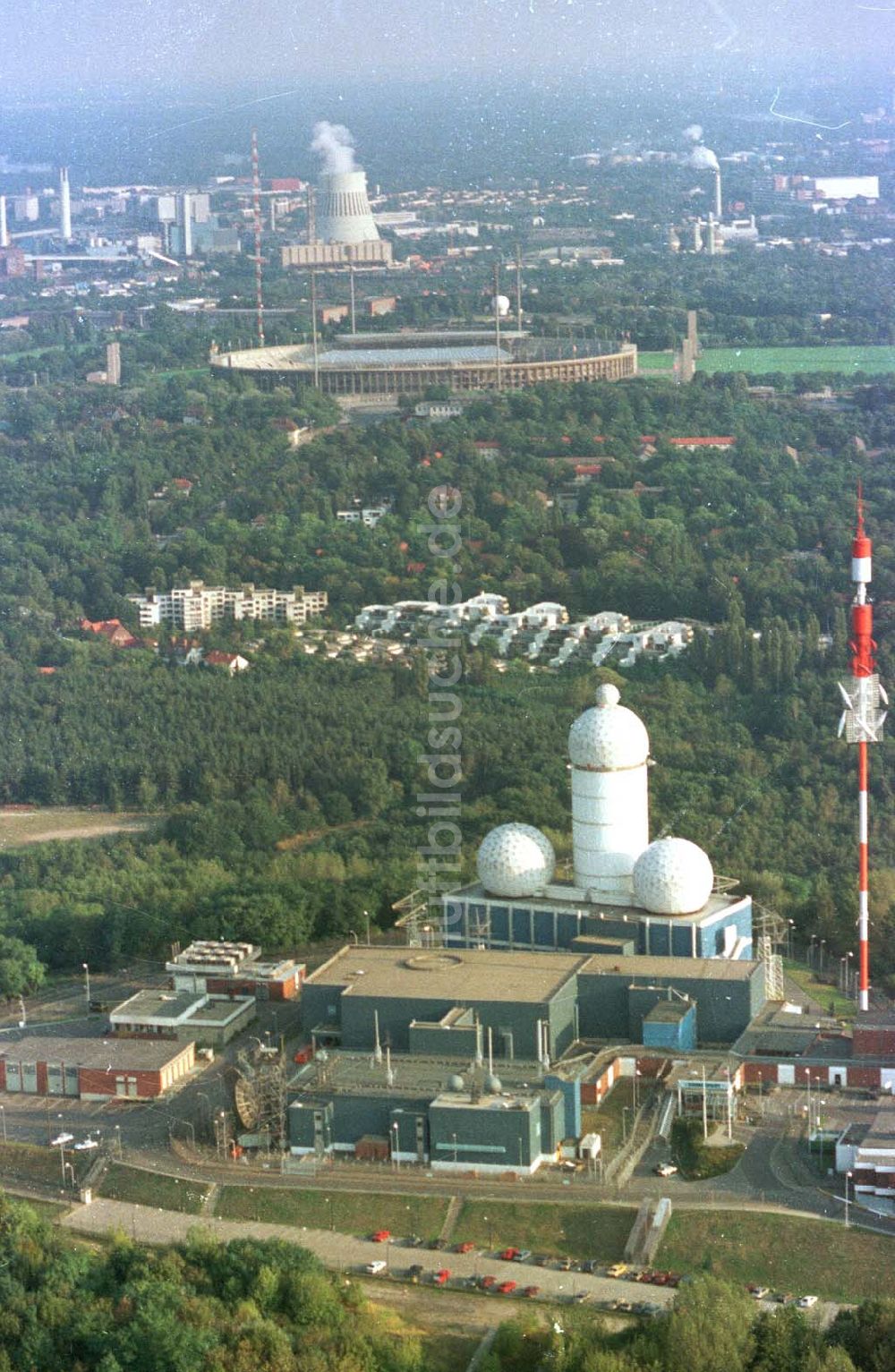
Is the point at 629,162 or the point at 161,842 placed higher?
the point at 629,162

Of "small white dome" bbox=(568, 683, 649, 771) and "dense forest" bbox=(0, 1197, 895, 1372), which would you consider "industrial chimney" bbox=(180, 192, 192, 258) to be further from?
"dense forest" bbox=(0, 1197, 895, 1372)

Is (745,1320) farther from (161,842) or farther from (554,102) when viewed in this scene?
(554,102)

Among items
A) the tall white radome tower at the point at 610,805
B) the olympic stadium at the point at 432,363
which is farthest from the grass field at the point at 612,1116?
the olympic stadium at the point at 432,363

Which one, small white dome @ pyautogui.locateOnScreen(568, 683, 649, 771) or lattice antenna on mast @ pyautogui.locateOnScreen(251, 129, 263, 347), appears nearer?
small white dome @ pyautogui.locateOnScreen(568, 683, 649, 771)

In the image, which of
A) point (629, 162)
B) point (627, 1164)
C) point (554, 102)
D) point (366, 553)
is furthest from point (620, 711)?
point (629, 162)

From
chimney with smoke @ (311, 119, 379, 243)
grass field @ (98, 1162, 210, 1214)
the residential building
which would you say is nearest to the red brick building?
grass field @ (98, 1162, 210, 1214)

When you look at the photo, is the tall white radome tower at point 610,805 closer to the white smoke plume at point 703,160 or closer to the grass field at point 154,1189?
the grass field at point 154,1189
